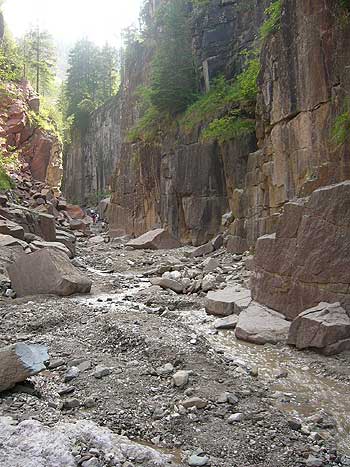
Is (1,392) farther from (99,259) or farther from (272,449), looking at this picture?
(99,259)

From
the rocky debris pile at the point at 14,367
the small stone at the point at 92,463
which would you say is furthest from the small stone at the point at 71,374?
the small stone at the point at 92,463

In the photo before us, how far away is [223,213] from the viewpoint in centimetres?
1967

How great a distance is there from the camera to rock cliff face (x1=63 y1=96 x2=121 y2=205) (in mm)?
44562

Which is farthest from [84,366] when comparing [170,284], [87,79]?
[87,79]

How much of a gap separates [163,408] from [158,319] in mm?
3780

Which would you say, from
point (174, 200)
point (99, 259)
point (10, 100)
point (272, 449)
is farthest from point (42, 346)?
point (10, 100)

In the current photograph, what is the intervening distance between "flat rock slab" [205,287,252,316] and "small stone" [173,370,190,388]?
358 centimetres

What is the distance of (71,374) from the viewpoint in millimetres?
5820

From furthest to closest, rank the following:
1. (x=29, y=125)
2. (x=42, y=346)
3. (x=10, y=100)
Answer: (x=29, y=125) < (x=10, y=100) < (x=42, y=346)

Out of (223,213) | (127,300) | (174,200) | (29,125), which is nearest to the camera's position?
(127,300)

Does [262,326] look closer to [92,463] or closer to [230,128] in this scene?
[92,463]

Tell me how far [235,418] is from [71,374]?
7.75 ft

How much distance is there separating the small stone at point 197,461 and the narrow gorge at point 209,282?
11 millimetres

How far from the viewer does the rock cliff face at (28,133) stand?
34500 millimetres
